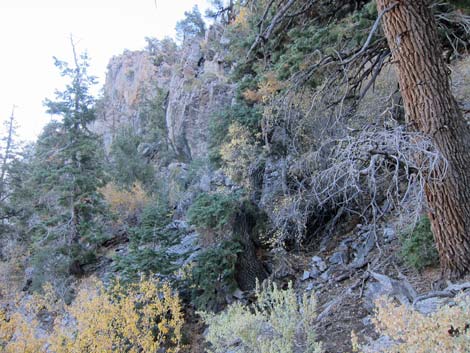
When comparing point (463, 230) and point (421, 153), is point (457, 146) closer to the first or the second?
point (421, 153)

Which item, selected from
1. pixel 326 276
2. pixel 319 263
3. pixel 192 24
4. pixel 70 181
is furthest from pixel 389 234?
pixel 192 24

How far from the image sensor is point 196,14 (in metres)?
32.1

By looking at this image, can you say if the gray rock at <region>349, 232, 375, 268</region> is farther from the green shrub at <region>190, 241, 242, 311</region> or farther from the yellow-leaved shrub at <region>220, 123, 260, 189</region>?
the yellow-leaved shrub at <region>220, 123, 260, 189</region>

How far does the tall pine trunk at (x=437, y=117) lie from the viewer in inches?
138

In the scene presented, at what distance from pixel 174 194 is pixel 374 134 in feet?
45.6

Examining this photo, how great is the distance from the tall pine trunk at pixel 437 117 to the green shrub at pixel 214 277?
4.12 meters

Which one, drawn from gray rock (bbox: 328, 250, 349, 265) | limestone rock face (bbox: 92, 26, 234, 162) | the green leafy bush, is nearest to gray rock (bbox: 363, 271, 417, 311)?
gray rock (bbox: 328, 250, 349, 265)

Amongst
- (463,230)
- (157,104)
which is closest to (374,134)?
(463,230)

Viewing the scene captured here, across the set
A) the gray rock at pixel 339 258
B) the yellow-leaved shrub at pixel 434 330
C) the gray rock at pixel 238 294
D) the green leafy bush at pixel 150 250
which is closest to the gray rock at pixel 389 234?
the gray rock at pixel 339 258

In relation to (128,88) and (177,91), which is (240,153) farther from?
(128,88)

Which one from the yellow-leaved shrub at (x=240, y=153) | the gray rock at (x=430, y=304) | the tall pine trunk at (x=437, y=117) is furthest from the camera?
the yellow-leaved shrub at (x=240, y=153)

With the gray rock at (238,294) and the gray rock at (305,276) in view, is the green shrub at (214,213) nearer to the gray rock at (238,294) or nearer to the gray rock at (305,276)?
the gray rock at (238,294)

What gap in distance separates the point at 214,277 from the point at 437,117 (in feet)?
16.3

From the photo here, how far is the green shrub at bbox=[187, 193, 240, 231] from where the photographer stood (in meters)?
7.32
